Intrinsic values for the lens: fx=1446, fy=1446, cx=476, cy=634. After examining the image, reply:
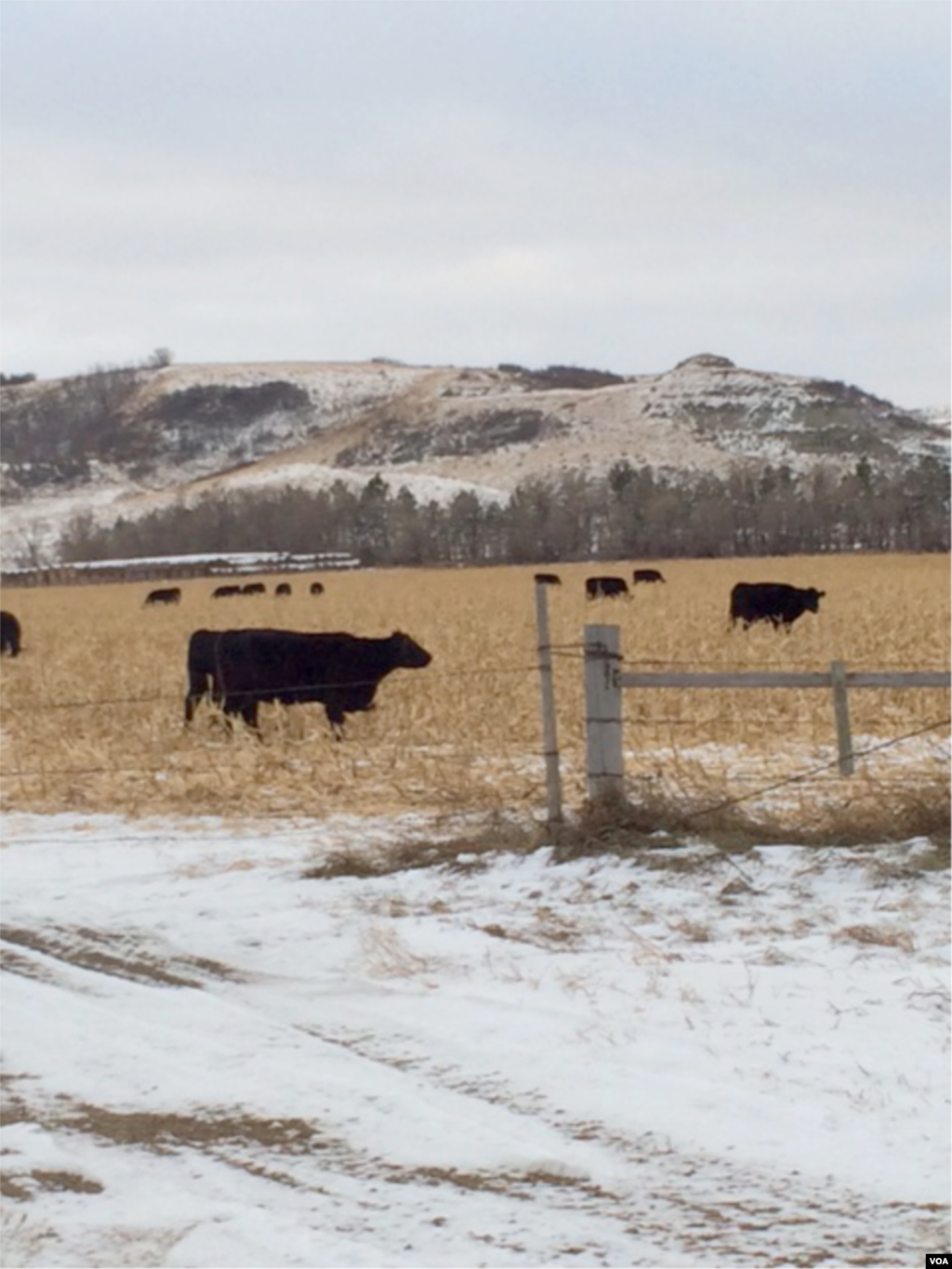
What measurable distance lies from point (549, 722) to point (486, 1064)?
13.3 ft

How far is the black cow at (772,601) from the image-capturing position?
25969 mm

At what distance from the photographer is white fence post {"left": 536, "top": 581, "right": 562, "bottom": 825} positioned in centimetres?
897

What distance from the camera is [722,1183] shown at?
4332 millimetres

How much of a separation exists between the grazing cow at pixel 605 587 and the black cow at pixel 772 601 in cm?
1151

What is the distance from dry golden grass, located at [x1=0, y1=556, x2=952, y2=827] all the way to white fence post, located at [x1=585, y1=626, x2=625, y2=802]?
0.52ft

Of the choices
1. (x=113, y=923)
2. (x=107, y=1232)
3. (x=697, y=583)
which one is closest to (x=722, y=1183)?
(x=107, y=1232)

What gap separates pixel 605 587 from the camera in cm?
3925

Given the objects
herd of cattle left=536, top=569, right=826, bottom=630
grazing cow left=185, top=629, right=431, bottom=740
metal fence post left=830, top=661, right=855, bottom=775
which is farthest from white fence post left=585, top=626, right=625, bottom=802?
herd of cattle left=536, top=569, right=826, bottom=630

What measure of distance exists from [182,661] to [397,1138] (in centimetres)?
1741

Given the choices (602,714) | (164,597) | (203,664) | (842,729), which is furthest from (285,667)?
(164,597)

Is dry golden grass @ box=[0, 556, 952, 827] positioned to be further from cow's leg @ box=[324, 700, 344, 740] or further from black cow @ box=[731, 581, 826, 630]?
black cow @ box=[731, 581, 826, 630]

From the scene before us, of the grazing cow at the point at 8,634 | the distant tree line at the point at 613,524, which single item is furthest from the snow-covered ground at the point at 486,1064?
the distant tree line at the point at 613,524

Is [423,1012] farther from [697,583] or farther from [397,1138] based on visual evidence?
[697,583]

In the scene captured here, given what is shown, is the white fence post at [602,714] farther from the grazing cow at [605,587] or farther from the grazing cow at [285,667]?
the grazing cow at [605,587]
